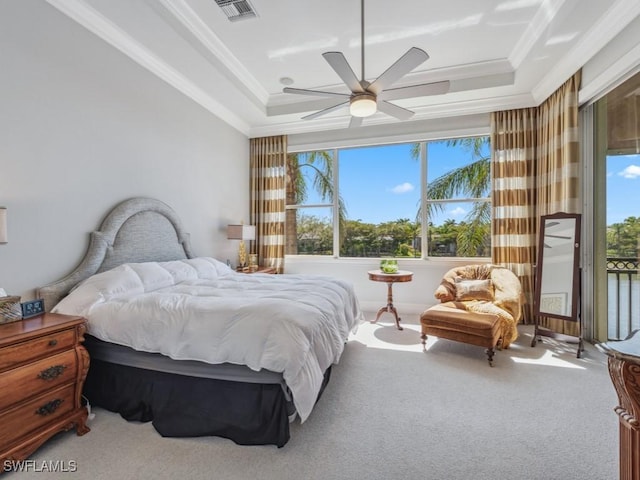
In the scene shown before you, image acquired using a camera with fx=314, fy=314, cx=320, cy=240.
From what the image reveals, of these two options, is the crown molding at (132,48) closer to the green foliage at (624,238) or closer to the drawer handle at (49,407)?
the drawer handle at (49,407)

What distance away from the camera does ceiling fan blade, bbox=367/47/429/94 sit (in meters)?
2.25

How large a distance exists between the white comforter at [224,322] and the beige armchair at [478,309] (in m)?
1.17

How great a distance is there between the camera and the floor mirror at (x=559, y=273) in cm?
345

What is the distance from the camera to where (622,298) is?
11.6 ft

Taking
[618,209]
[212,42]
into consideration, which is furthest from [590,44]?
[212,42]

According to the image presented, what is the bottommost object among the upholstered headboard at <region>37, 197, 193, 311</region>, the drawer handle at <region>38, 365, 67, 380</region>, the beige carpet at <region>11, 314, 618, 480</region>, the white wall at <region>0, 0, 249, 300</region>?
the beige carpet at <region>11, 314, 618, 480</region>

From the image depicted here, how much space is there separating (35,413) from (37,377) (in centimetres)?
20

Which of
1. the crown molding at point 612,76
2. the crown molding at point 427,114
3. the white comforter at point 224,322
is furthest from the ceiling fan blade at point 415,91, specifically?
the crown molding at point 427,114

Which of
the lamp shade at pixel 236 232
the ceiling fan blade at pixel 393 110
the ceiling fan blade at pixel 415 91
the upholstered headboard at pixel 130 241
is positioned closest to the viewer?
the upholstered headboard at pixel 130 241

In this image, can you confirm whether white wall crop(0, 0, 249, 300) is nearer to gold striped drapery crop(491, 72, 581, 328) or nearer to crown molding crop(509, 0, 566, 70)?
crown molding crop(509, 0, 566, 70)

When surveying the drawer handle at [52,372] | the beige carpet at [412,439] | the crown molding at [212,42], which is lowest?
the beige carpet at [412,439]

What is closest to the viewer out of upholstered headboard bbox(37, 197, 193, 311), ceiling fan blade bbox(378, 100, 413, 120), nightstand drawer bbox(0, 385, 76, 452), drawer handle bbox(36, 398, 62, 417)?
nightstand drawer bbox(0, 385, 76, 452)

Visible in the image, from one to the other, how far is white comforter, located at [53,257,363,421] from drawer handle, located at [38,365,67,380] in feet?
1.06

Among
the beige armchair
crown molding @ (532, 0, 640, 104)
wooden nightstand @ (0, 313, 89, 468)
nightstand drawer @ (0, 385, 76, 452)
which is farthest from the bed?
crown molding @ (532, 0, 640, 104)
